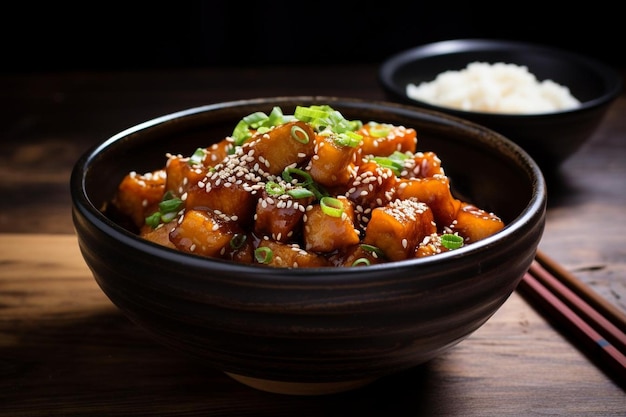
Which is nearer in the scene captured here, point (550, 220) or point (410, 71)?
point (550, 220)

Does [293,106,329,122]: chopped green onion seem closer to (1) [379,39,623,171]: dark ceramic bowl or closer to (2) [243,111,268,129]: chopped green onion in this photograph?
(2) [243,111,268,129]: chopped green onion

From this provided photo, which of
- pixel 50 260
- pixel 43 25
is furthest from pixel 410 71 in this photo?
pixel 43 25

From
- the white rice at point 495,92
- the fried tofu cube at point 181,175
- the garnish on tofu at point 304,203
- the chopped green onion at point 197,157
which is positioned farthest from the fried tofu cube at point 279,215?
the white rice at point 495,92

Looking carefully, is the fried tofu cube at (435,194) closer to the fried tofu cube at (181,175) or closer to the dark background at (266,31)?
the fried tofu cube at (181,175)

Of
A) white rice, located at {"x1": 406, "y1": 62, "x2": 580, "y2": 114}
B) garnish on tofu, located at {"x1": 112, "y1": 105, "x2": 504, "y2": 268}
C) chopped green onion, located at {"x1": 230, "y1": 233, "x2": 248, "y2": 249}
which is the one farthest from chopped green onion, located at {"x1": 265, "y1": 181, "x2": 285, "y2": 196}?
white rice, located at {"x1": 406, "y1": 62, "x2": 580, "y2": 114}

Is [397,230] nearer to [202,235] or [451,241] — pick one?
[451,241]

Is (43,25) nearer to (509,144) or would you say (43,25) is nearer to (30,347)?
(30,347)
